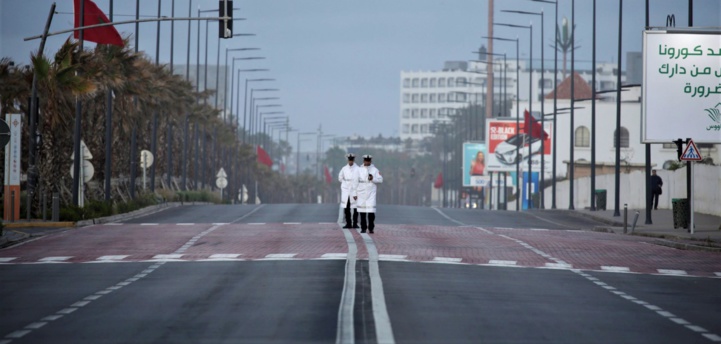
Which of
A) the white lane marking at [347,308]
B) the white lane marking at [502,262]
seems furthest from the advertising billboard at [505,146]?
the white lane marking at [347,308]

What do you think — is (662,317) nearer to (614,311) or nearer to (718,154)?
(614,311)

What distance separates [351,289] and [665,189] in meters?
51.9

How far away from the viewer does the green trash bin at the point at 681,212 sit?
42625 mm

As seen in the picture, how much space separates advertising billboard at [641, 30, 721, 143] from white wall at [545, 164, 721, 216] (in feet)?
5.54

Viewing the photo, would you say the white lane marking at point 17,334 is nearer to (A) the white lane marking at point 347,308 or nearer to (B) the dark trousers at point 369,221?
(A) the white lane marking at point 347,308

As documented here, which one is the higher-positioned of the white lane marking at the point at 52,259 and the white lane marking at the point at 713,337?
the white lane marking at the point at 52,259

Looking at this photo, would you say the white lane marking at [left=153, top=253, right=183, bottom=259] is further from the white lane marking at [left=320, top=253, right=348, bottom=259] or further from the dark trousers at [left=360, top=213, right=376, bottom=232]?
the dark trousers at [left=360, top=213, right=376, bottom=232]

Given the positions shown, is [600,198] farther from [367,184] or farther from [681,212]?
[367,184]

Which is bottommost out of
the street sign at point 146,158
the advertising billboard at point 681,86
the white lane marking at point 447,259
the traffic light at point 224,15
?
the white lane marking at point 447,259

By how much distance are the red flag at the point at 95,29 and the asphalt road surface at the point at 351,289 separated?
18.1m

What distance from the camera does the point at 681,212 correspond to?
141 feet

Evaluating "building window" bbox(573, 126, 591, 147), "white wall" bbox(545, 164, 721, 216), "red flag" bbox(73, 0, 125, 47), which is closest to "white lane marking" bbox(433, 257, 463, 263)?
"white wall" bbox(545, 164, 721, 216)

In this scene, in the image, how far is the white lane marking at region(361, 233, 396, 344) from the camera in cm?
1292

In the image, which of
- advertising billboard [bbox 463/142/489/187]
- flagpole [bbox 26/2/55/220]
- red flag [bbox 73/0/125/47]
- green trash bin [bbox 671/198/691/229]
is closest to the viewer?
flagpole [bbox 26/2/55/220]
